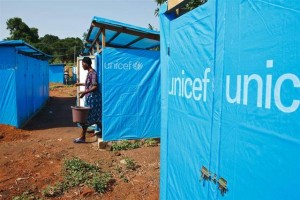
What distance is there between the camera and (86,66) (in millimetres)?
6570

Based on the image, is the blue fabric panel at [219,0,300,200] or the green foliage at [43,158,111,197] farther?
the green foliage at [43,158,111,197]

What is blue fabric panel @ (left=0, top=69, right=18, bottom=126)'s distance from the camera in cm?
849

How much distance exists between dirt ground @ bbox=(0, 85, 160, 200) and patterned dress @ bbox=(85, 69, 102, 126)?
1.99 ft

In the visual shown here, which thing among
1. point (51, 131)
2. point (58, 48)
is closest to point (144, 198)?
point (51, 131)

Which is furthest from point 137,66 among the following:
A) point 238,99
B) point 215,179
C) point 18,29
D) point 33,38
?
point 33,38

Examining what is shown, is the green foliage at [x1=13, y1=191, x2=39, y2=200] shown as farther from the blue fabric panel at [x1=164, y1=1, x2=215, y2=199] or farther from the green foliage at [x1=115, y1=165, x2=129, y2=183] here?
the blue fabric panel at [x1=164, y1=1, x2=215, y2=199]

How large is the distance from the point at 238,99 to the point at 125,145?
497 centimetres

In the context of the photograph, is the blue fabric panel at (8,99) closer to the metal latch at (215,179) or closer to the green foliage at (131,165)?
the green foliage at (131,165)

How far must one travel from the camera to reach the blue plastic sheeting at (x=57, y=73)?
3067 centimetres

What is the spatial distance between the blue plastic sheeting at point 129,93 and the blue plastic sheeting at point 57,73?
2562 centimetres

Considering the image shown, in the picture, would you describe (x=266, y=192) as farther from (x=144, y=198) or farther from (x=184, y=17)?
(x=144, y=198)

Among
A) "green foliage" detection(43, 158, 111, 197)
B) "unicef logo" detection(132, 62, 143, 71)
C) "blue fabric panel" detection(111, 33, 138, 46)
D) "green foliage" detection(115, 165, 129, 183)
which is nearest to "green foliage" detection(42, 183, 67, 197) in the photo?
"green foliage" detection(43, 158, 111, 197)

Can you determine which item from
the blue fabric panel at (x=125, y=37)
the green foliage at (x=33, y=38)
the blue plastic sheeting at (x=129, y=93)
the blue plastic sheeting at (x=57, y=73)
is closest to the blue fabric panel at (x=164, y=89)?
the blue plastic sheeting at (x=129, y=93)

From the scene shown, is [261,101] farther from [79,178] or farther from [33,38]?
[33,38]
